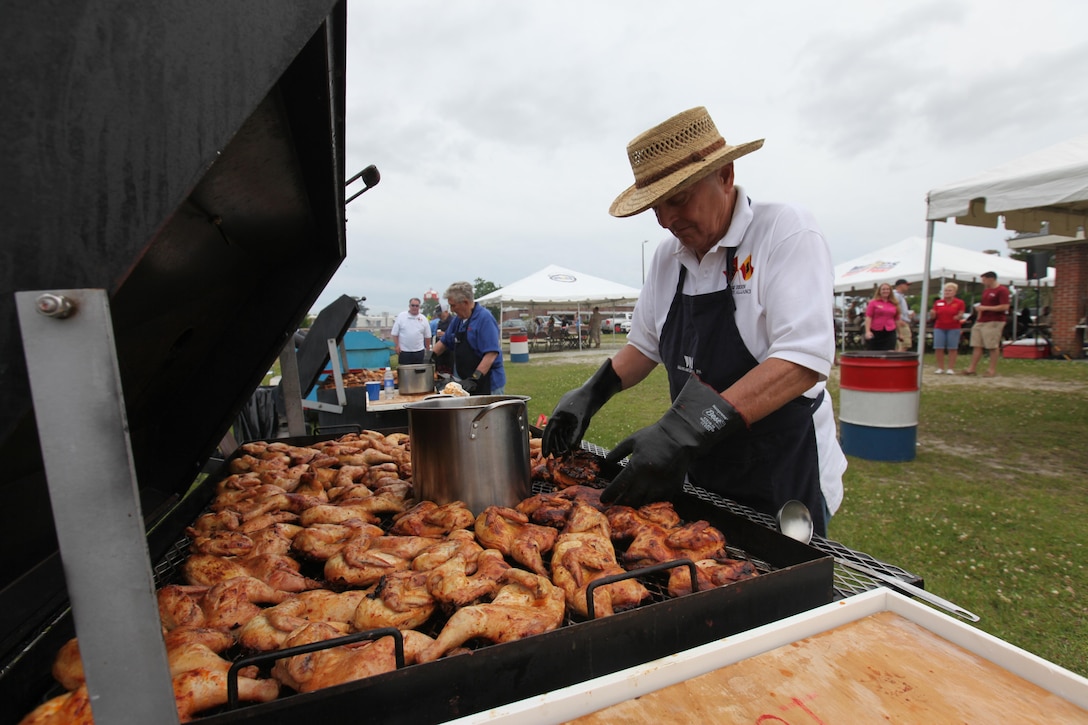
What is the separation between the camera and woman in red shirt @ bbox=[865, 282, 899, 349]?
13680 mm

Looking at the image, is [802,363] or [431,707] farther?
[802,363]

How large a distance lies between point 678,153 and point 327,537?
1.91m

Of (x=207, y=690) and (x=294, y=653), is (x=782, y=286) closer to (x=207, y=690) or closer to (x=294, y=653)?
(x=294, y=653)

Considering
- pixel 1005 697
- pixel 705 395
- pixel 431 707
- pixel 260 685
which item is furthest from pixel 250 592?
pixel 1005 697

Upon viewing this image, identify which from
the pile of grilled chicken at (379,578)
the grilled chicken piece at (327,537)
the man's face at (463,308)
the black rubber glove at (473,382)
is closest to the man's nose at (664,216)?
the pile of grilled chicken at (379,578)

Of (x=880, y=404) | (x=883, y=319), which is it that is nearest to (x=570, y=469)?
(x=880, y=404)

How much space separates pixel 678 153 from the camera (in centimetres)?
221

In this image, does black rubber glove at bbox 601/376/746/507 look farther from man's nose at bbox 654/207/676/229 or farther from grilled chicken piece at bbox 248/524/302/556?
grilled chicken piece at bbox 248/524/302/556

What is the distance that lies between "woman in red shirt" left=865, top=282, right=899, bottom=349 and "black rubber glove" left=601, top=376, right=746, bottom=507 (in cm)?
1411

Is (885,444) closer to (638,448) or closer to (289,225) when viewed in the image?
(638,448)

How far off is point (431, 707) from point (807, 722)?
2.29 ft

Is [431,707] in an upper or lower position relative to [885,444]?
upper

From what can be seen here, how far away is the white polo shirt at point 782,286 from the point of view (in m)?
2.03

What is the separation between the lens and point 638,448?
75.7 inches
